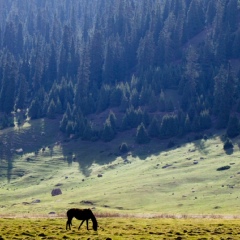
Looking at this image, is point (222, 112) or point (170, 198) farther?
point (222, 112)

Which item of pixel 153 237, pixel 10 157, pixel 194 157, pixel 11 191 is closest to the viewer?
pixel 153 237

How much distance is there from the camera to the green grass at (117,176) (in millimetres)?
102375

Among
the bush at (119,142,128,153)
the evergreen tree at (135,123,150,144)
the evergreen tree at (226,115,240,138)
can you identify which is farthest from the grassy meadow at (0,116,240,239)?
the evergreen tree at (226,115,240,138)

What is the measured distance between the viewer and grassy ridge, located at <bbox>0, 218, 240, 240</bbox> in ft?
127

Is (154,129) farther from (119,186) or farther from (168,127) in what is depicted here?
(119,186)

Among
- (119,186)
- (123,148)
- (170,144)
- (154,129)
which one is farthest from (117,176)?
(154,129)

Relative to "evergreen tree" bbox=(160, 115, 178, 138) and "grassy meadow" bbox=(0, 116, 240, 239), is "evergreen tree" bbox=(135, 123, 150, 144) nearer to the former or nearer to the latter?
"grassy meadow" bbox=(0, 116, 240, 239)

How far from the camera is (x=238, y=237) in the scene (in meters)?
40.8

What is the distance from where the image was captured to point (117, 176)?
14150 cm

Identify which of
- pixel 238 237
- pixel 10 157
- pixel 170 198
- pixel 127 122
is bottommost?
Result: pixel 238 237

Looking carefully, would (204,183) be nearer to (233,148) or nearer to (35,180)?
(233,148)

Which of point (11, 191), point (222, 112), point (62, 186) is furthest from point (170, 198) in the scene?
point (222, 112)

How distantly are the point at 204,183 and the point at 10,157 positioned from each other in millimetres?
81790

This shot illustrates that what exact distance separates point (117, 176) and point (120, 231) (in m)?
99.6
